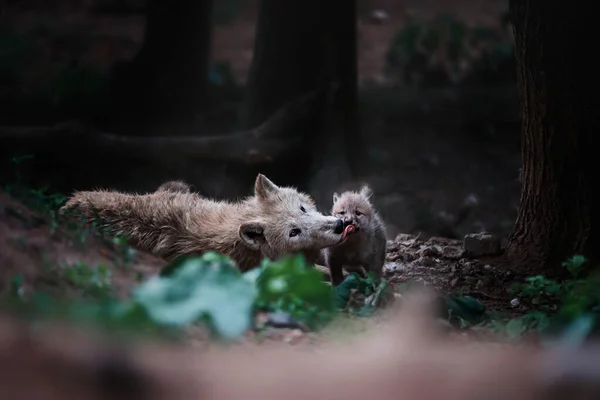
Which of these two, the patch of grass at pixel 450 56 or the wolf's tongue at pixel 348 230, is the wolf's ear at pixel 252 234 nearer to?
the wolf's tongue at pixel 348 230

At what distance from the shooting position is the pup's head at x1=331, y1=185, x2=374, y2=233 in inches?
285

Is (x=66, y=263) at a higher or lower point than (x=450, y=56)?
lower

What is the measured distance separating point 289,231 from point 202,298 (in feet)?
8.85

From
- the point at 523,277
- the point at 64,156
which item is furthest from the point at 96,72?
the point at 523,277

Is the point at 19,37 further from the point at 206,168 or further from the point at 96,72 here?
the point at 206,168

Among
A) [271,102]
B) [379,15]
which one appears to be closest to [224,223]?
[271,102]

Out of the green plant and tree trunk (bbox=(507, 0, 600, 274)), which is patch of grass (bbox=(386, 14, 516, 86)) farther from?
the green plant

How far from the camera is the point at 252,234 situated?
22.3ft

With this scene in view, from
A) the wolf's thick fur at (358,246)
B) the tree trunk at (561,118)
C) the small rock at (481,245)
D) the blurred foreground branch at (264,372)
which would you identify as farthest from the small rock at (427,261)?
the blurred foreground branch at (264,372)

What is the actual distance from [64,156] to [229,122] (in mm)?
2453

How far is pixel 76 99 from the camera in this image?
38.7 ft

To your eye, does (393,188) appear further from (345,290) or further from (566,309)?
(566,309)

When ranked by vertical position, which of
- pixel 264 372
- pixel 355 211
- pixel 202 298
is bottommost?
pixel 264 372

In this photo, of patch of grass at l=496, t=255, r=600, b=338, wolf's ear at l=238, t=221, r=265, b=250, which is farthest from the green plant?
wolf's ear at l=238, t=221, r=265, b=250
